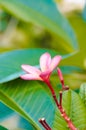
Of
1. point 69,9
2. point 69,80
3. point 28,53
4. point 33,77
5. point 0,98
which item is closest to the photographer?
point 33,77

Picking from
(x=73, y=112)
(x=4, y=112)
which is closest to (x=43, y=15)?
(x=4, y=112)

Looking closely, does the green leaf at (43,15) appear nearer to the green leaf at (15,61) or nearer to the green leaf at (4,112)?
the green leaf at (15,61)

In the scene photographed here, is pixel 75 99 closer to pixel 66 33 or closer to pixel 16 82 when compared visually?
pixel 16 82

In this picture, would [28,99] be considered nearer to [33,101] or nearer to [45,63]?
[33,101]

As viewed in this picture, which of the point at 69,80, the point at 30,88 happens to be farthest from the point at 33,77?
the point at 69,80

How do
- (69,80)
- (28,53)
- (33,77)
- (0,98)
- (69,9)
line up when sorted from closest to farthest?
(33,77) < (0,98) < (28,53) < (69,80) < (69,9)

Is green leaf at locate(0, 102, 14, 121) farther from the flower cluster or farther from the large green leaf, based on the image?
the flower cluster

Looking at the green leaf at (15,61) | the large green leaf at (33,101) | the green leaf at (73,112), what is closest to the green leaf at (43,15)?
the green leaf at (15,61)
